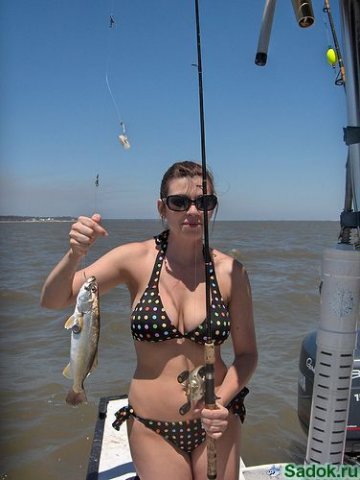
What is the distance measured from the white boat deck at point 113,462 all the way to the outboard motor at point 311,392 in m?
0.50

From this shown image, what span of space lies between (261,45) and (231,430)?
2041mm

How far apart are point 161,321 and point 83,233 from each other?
2.08 feet

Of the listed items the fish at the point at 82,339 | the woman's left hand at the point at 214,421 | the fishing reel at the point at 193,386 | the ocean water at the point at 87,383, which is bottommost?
the ocean water at the point at 87,383

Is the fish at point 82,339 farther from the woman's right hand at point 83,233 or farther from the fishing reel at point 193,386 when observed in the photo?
the fishing reel at point 193,386

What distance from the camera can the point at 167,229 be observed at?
289cm

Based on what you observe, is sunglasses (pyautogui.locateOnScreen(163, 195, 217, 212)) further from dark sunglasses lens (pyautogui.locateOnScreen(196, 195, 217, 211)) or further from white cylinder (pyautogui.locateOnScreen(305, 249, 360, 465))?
white cylinder (pyautogui.locateOnScreen(305, 249, 360, 465))

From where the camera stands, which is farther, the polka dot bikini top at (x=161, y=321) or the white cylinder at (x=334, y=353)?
the polka dot bikini top at (x=161, y=321)

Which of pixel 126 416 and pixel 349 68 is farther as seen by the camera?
pixel 126 416

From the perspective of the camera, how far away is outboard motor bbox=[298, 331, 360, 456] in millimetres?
3311

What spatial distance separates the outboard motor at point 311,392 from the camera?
3311 millimetres

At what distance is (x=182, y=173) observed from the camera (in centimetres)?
266

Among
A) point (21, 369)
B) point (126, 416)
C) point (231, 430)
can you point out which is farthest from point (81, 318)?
point (21, 369)

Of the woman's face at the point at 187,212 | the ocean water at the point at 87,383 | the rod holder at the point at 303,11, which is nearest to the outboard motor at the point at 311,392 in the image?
the ocean water at the point at 87,383

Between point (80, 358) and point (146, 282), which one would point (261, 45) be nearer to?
point (146, 282)
